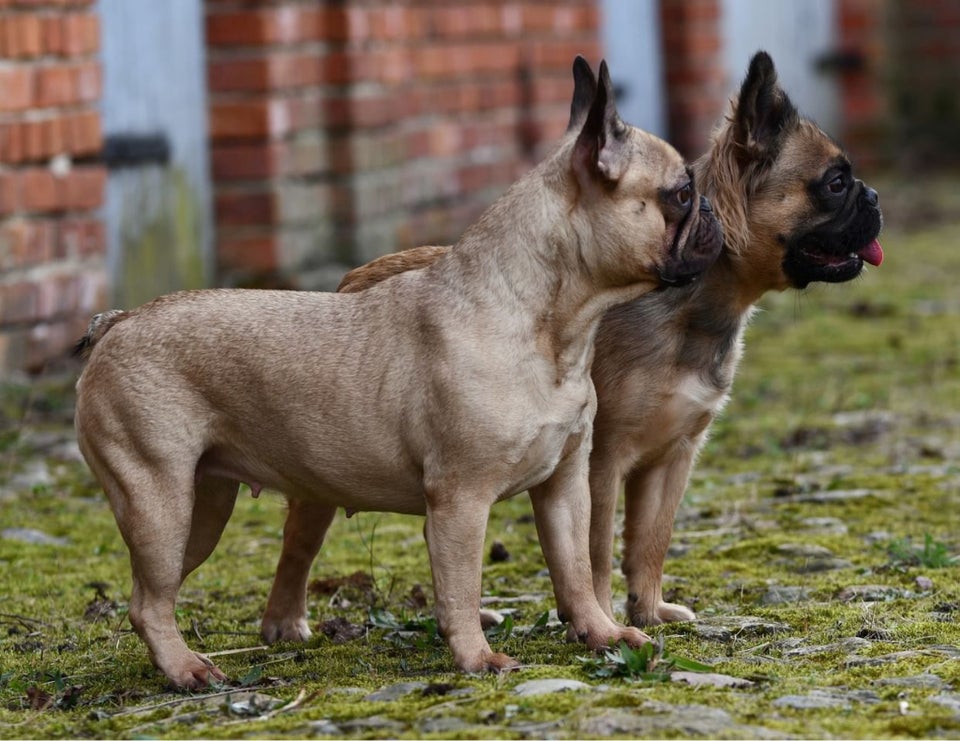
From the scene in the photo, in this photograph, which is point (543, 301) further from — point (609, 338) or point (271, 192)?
point (271, 192)

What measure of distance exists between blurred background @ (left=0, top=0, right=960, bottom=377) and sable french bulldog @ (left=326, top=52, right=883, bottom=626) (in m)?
3.15

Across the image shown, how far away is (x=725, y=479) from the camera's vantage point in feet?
22.3

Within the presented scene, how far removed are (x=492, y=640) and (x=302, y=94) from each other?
207 inches

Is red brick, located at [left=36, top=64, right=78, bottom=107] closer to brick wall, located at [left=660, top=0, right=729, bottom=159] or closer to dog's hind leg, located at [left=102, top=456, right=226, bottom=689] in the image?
dog's hind leg, located at [left=102, top=456, right=226, bottom=689]

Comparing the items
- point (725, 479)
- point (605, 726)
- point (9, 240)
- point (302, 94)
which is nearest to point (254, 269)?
point (302, 94)

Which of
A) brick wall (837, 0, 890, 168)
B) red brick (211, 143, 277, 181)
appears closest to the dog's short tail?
red brick (211, 143, 277, 181)

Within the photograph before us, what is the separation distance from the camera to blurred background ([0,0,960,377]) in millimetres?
7723

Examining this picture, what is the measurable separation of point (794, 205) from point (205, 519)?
2.01m

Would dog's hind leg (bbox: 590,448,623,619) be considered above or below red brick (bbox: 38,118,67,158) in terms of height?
below

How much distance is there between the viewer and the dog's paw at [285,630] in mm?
4801

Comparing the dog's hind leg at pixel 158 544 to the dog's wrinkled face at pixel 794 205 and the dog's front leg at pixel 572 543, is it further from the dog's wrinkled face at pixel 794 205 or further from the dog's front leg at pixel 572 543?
the dog's wrinkled face at pixel 794 205

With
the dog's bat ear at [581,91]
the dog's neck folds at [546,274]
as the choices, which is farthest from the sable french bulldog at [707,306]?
the dog's bat ear at [581,91]

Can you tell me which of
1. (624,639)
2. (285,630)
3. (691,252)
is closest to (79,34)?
(285,630)

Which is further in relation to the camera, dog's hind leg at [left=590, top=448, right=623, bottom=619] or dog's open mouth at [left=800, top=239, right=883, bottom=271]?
dog's open mouth at [left=800, top=239, right=883, bottom=271]
